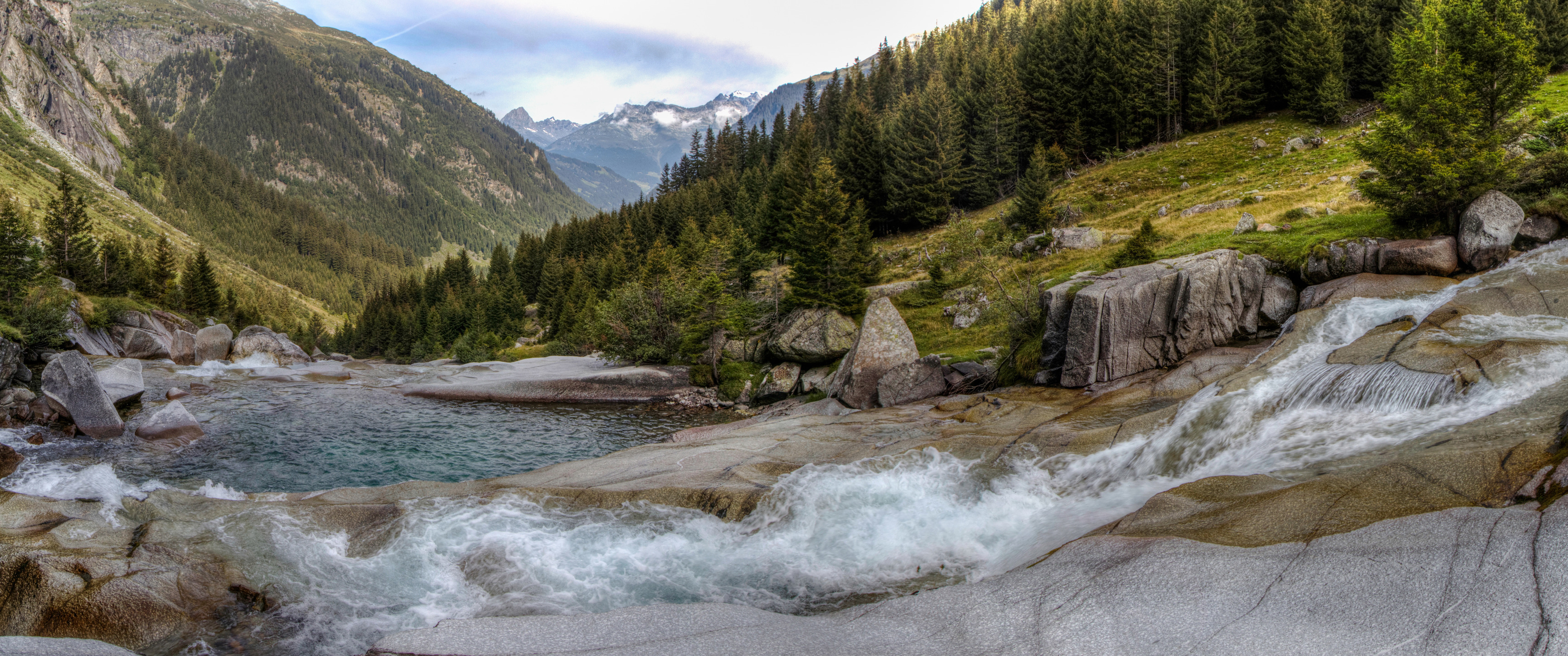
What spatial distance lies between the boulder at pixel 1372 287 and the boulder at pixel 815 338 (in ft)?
74.7

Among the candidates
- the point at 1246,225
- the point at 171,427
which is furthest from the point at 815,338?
the point at 171,427

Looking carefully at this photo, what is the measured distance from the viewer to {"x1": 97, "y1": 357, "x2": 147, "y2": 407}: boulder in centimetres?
2969

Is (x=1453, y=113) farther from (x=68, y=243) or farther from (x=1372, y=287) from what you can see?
(x=68, y=243)

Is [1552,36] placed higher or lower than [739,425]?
higher

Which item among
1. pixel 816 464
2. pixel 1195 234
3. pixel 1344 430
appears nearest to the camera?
pixel 1344 430

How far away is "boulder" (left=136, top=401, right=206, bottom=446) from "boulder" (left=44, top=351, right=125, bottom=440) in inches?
35.4

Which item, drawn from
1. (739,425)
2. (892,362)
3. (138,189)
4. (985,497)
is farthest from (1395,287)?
(138,189)

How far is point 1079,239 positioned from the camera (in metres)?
45.0

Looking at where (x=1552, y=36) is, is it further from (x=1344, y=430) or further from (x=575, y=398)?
(x=575, y=398)

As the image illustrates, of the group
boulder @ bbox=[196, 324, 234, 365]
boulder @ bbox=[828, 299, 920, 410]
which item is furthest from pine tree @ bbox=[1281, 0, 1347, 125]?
boulder @ bbox=[196, 324, 234, 365]

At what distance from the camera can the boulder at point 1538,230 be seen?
18109mm

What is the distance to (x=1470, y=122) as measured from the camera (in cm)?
2028

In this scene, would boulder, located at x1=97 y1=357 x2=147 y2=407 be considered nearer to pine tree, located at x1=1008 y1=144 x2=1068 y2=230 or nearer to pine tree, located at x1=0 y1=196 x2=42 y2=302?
pine tree, located at x1=0 y1=196 x2=42 y2=302

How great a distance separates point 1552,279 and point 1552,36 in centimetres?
5184
